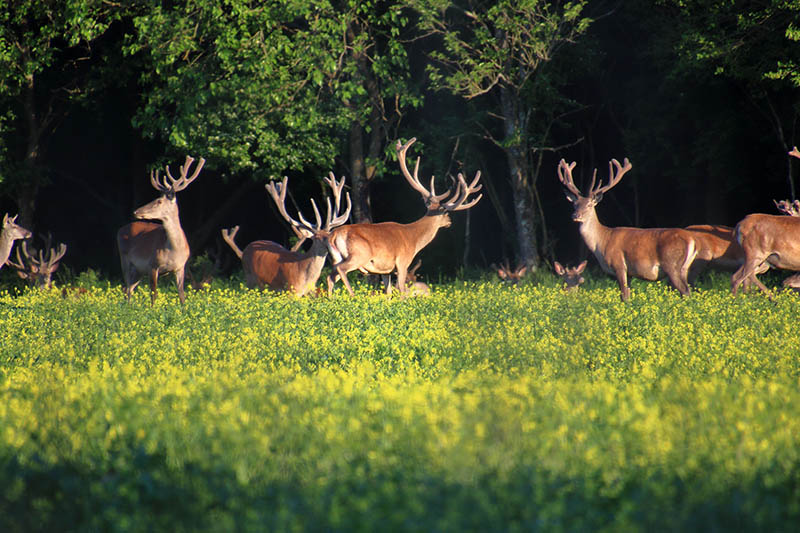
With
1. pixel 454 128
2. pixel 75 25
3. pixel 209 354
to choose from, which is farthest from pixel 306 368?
pixel 454 128

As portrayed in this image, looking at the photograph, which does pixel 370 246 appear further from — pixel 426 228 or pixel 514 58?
pixel 514 58

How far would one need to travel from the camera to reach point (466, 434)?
459 centimetres

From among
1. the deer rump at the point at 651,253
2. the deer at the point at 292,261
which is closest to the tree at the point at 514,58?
the deer at the point at 292,261

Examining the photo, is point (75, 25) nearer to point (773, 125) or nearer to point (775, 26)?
point (775, 26)

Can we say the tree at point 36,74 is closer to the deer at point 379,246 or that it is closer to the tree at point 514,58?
the tree at point 514,58

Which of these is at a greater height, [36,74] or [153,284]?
[36,74]

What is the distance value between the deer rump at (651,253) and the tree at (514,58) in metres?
4.89

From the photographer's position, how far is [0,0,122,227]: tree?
1745 cm

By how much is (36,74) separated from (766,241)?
15.9 m

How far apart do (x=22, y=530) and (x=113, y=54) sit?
17.3 m

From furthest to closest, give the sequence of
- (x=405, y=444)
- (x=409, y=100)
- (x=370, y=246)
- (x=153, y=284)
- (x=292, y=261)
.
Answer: (x=409, y=100)
(x=292, y=261)
(x=370, y=246)
(x=153, y=284)
(x=405, y=444)

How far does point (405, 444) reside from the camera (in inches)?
181

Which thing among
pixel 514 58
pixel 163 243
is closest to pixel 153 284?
pixel 163 243

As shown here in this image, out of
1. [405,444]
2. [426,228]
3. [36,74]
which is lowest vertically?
[405,444]
